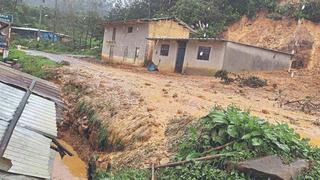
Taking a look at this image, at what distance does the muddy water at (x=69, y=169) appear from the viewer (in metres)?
11.5

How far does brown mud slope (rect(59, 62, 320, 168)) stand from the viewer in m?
10.3

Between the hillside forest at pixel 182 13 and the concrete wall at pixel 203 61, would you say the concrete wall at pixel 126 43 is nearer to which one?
the hillside forest at pixel 182 13

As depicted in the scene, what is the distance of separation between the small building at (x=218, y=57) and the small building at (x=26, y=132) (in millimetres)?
18922

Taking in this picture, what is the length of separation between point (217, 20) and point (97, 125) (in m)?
29.2

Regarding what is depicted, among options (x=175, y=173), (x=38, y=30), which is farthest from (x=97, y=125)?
(x=38, y=30)

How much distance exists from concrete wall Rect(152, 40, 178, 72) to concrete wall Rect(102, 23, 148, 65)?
202cm

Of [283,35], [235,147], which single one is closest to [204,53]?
[283,35]

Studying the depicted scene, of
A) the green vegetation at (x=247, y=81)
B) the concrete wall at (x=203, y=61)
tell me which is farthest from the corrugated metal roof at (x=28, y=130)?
the concrete wall at (x=203, y=61)

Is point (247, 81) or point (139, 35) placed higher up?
point (139, 35)

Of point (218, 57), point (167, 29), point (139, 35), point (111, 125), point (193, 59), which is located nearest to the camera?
point (111, 125)

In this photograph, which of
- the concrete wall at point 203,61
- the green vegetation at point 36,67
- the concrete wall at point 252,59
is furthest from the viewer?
the concrete wall at point 252,59

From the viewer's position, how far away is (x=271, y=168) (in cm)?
716

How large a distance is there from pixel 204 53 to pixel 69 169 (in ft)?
64.2

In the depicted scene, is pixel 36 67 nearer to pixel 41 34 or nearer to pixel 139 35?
pixel 139 35
